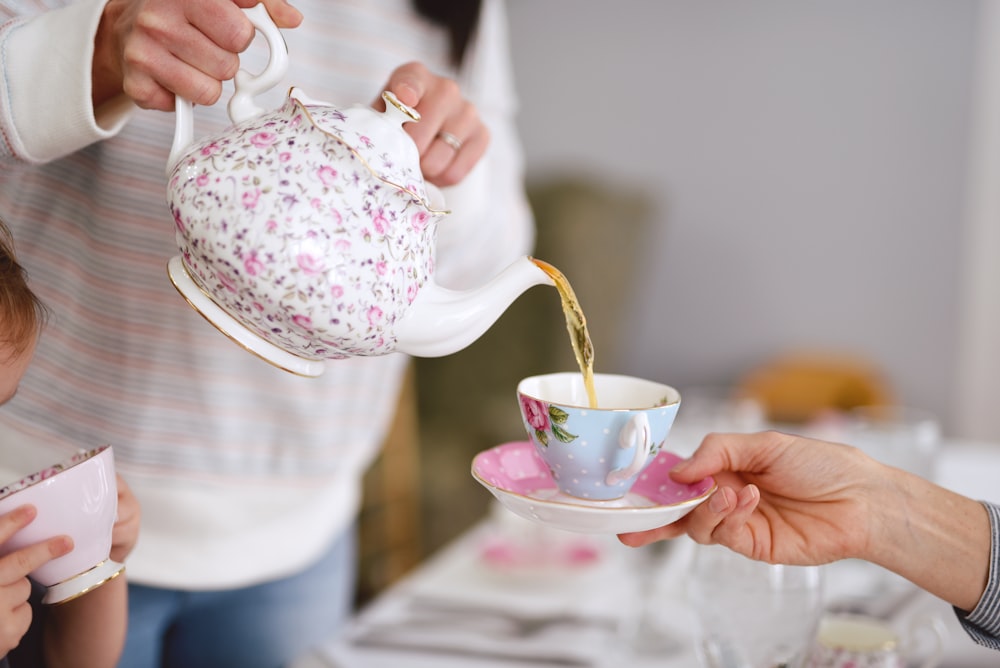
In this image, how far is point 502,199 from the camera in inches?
46.1

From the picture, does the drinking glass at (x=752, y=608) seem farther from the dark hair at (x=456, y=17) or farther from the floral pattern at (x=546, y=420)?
the dark hair at (x=456, y=17)

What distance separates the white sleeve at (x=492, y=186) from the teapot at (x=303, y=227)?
1.49 feet

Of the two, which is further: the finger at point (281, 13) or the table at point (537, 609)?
the table at point (537, 609)

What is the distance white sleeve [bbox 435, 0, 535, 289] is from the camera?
110 cm

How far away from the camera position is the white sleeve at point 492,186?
110 centimetres

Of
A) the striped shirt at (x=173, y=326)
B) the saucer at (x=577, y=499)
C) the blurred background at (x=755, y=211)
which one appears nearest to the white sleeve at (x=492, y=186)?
the striped shirt at (x=173, y=326)

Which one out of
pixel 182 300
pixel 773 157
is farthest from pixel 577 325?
pixel 773 157

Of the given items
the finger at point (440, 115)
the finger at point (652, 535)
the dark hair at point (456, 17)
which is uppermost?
the dark hair at point (456, 17)

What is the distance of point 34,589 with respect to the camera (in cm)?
65

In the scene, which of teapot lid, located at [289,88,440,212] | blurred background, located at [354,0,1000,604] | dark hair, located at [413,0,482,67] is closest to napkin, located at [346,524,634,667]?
teapot lid, located at [289,88,440,212]

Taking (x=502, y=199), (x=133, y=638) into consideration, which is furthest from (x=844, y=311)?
(x=133, y=638)

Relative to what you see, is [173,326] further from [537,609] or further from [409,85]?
[537,609]

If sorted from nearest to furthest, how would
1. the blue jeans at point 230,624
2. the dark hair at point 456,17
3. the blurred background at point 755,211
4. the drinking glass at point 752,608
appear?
1. the drinking glass at point 752,608
2. the blue jeans at point 230,624
3. the dark hair at point 456,17
4. the blurred background at point 755,211

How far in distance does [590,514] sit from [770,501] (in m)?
0.24
